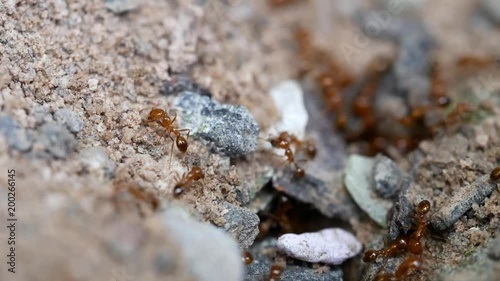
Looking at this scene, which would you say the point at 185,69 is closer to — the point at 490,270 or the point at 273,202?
the point at 273,202

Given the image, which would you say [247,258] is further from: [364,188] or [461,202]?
[461,202]

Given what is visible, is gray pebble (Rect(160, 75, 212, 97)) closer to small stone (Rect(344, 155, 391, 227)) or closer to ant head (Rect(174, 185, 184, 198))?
ant head (Rect(174, 185, 184, 198))

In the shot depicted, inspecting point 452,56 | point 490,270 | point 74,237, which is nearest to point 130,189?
point 74,237

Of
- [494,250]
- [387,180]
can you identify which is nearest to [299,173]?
[387,180]

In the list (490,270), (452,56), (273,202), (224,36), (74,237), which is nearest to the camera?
(74,237)

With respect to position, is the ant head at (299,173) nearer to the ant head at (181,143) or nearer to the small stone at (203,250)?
the ant head at (181,143)

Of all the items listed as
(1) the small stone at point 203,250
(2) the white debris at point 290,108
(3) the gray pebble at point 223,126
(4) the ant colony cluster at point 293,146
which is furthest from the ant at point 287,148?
(1) the small stone at point 203,250
